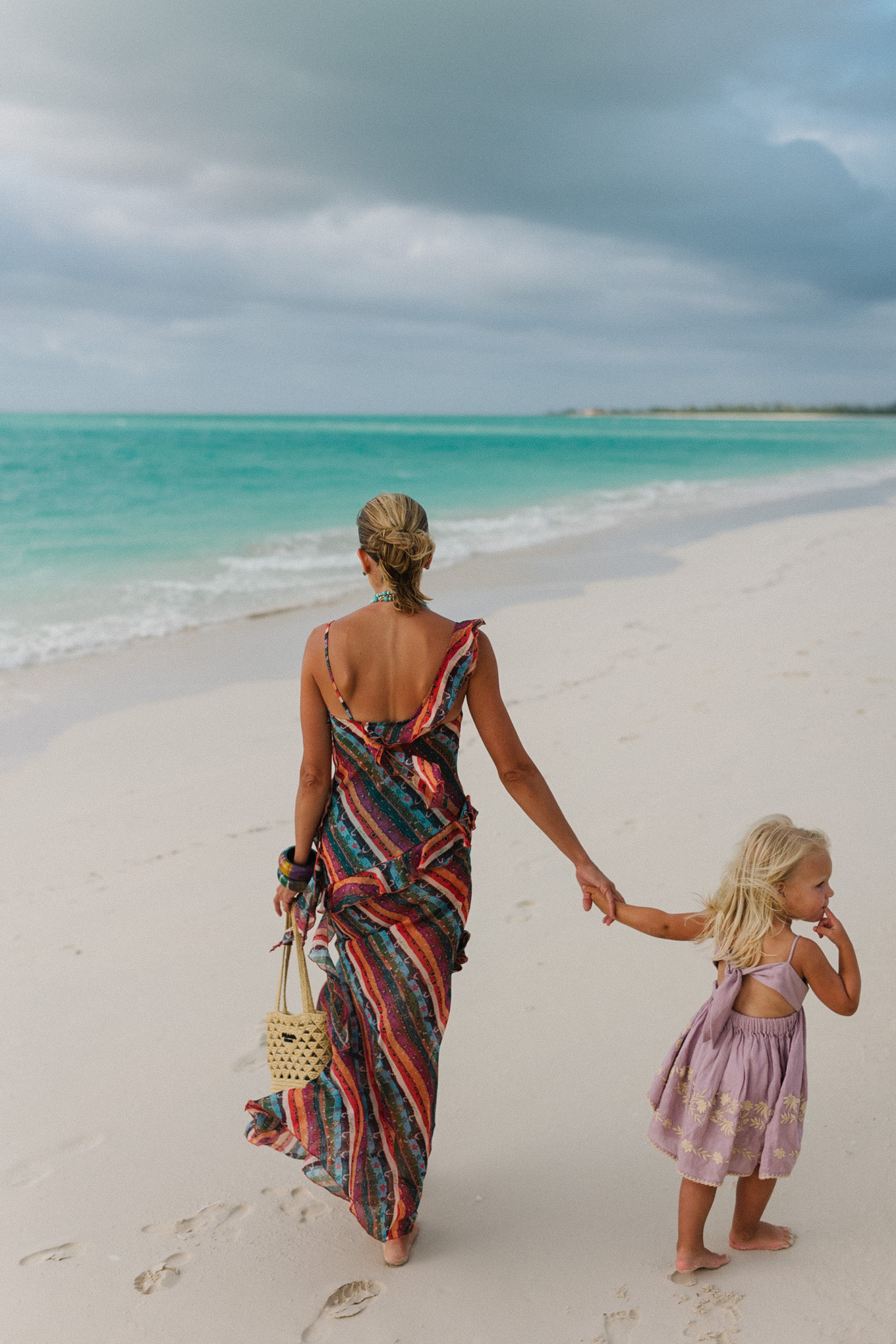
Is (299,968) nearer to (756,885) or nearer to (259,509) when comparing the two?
(756,885)

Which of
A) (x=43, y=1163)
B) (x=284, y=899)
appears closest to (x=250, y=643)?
(x=43, y=1163)

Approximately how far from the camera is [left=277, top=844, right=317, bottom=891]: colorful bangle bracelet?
262 cm

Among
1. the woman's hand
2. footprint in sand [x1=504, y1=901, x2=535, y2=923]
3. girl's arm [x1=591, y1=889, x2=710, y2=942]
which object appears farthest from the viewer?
footprint in sand [x1=504, y1=901, x2=535, y2=923]

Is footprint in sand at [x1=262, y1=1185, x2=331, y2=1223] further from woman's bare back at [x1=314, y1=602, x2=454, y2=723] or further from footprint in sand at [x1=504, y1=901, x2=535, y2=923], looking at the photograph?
footprint in sand at [x1=504, y1=901, x2=535, y2=923]

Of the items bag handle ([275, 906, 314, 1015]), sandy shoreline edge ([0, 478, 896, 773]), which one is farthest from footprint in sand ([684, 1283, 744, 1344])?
sandy shoreline edge ([0, 478, 896, 773])

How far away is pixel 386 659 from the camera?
8.18ft

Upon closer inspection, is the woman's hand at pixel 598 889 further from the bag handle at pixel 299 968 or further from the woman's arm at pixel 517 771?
the bag handle at pixel 299 968

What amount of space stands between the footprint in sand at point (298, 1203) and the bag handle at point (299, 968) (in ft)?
1.87

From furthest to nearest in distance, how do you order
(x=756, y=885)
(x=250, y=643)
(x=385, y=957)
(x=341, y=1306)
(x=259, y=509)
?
(x=259, y=509) < (x=250, y=643) < (x=385, y=957) < (x=341, y=1306) < (x=756, y=885)

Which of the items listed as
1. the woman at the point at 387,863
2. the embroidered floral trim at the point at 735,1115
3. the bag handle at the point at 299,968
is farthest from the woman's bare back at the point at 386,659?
the embroidered floral trim at the point at 735,1115

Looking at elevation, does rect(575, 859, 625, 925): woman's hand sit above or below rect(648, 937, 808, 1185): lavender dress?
above

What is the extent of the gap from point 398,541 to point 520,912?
2252 millimetres

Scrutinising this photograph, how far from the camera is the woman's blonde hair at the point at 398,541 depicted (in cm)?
234

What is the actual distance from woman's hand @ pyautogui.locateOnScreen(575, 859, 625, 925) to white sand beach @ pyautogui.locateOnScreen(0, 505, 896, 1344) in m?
0.82
